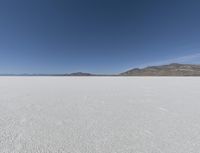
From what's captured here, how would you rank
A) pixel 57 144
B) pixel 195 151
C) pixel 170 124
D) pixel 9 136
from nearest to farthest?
pixel 195 151
pixel 57 144
pixel 9 136
pixel 170 124

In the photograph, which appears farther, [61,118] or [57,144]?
[61,118]

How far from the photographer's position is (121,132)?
1.86 metres

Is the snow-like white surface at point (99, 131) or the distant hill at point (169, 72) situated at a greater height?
the distant hill at point (169, 72)

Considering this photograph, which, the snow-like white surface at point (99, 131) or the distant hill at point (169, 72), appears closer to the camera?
the snow-like white surface at point (99, 131)

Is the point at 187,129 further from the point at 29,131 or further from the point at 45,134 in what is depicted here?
the point at 29,131

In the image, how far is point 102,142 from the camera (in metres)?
1.59

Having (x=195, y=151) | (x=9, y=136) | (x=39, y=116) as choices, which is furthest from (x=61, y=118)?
(x=195, y=151)

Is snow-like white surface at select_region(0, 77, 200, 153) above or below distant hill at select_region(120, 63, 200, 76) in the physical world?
below

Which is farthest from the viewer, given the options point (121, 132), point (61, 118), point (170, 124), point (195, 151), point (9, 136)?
point (61, 118)

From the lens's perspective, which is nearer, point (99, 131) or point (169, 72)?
point (99, 131)

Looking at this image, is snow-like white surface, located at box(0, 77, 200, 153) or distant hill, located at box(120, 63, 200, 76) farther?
distant hill, located at box(120, 63, 200, 76)

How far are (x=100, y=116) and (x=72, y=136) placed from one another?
852 mm

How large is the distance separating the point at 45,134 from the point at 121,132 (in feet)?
3.34

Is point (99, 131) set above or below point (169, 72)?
below
